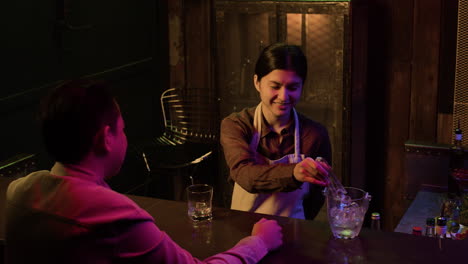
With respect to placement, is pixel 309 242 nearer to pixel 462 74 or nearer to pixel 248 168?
pixel 248 168

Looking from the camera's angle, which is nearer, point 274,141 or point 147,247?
point 147,247

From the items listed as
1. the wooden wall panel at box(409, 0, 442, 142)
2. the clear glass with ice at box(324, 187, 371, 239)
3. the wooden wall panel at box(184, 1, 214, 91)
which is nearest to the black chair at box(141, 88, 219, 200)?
the wooden wall panel at box(184, 1, 214, 91)

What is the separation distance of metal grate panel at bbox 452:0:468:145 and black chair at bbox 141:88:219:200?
177 cm

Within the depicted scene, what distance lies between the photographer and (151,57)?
597 centimetres

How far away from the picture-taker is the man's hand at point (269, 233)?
2.01 metres

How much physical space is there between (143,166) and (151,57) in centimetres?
97

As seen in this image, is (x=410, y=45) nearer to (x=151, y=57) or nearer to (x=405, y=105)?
(x=405, y=105)

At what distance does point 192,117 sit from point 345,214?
3346mm

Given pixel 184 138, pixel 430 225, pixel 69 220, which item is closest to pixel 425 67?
pixel 184 138

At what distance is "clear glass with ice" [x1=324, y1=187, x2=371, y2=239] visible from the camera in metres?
2.12

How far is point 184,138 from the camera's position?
528cm

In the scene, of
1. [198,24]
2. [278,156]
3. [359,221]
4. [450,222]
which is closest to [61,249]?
[359,221]

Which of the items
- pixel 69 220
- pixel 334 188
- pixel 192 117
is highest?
pixel 69 220

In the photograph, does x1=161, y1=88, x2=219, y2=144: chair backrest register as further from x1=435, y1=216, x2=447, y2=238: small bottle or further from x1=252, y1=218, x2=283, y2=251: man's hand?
x1=252, y1=218, x2=283, y2=251: man's hand
